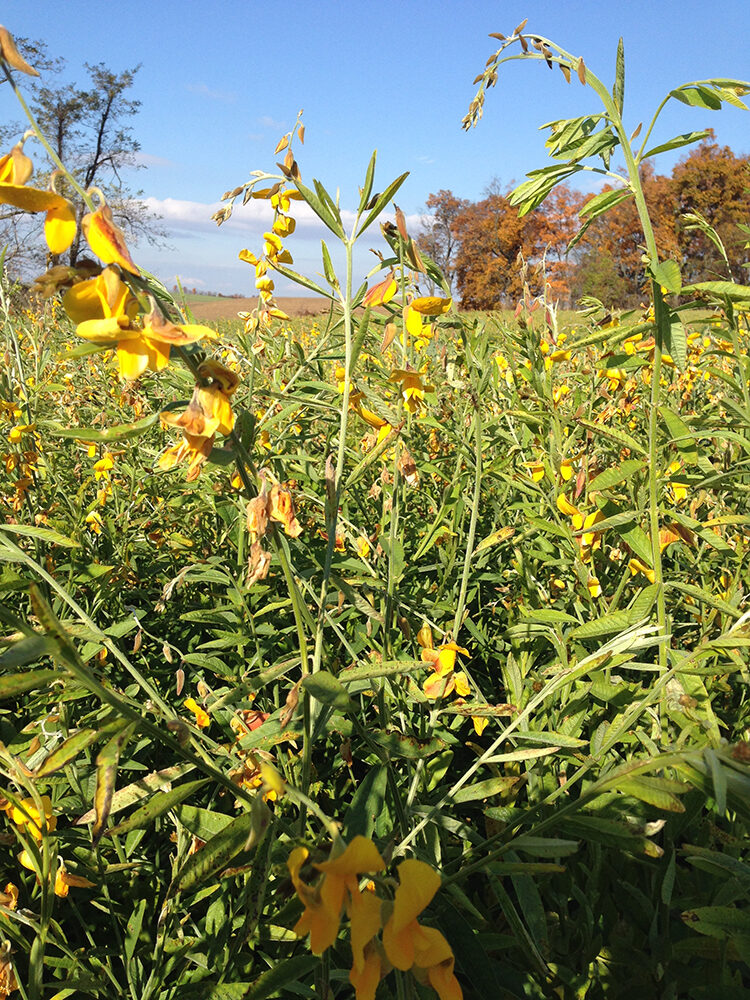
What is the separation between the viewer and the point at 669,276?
104 centimetres

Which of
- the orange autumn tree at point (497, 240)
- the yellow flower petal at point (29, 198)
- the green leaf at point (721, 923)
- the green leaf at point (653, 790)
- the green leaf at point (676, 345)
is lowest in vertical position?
the green leaf at point (721, 923)

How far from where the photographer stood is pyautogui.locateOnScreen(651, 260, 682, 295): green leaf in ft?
3.36

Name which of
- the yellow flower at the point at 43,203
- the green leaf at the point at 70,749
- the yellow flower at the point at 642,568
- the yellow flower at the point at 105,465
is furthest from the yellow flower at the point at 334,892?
the yellow flower at the point at 105,465

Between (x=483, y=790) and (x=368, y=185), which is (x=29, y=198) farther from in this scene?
(x=483, y=790)

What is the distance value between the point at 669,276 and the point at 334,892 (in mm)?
963

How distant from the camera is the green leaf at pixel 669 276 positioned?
103 cm

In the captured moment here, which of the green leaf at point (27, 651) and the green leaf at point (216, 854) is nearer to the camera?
the green leaf at point (27, 651)

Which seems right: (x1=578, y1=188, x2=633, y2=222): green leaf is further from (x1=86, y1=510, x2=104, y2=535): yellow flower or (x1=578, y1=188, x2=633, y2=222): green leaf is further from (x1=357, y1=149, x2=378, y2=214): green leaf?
(x1=86, y1=510, x2=104, y2=535): yellow flower

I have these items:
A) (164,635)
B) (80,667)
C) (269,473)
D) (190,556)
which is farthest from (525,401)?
(80,667)

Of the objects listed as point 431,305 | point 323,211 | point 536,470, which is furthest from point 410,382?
point 536,470

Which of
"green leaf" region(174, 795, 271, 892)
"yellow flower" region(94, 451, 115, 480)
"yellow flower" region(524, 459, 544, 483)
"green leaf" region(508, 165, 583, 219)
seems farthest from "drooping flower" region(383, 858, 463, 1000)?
"yellow flower" region(94, 451, 115, 480)

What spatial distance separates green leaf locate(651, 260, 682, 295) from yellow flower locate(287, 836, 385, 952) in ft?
2.97

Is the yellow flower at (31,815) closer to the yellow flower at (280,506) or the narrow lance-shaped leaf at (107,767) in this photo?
the narrow lance-shaped leaf at (107,767)

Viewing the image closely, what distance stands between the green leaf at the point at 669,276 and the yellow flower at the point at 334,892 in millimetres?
904
